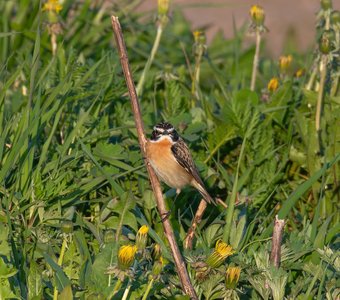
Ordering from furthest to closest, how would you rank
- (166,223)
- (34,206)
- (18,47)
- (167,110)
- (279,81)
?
(18,47)
(279,81)
(167,110)
(34,206)
(166,223)

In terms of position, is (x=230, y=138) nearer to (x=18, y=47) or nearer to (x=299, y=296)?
(x=299, y=296)

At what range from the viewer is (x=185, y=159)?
5.61 metres

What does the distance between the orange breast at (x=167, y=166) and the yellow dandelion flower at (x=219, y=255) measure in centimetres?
85

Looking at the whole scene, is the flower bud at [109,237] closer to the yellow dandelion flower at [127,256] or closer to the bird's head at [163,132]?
the bird's head at [163,132]

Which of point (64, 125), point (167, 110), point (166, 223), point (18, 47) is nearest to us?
point (166, 223)

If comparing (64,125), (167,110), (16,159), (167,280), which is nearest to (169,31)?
(167,110)

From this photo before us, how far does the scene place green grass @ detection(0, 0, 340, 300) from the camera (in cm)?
469

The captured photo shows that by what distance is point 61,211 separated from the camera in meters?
5.19

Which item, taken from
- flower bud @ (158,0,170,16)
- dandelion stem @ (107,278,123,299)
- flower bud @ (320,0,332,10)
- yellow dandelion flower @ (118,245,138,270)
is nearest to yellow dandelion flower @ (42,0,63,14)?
flower bud @ (158,0,170,16)

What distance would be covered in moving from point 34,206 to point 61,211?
0.17 meters

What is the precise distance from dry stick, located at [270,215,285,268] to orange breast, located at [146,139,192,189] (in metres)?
0.87

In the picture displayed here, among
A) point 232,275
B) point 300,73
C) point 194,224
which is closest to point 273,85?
point 300,73

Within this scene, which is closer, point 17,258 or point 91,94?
point 17,258

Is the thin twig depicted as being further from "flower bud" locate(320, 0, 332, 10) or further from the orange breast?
"flower bud" locate(320, 0, 332, 10)
